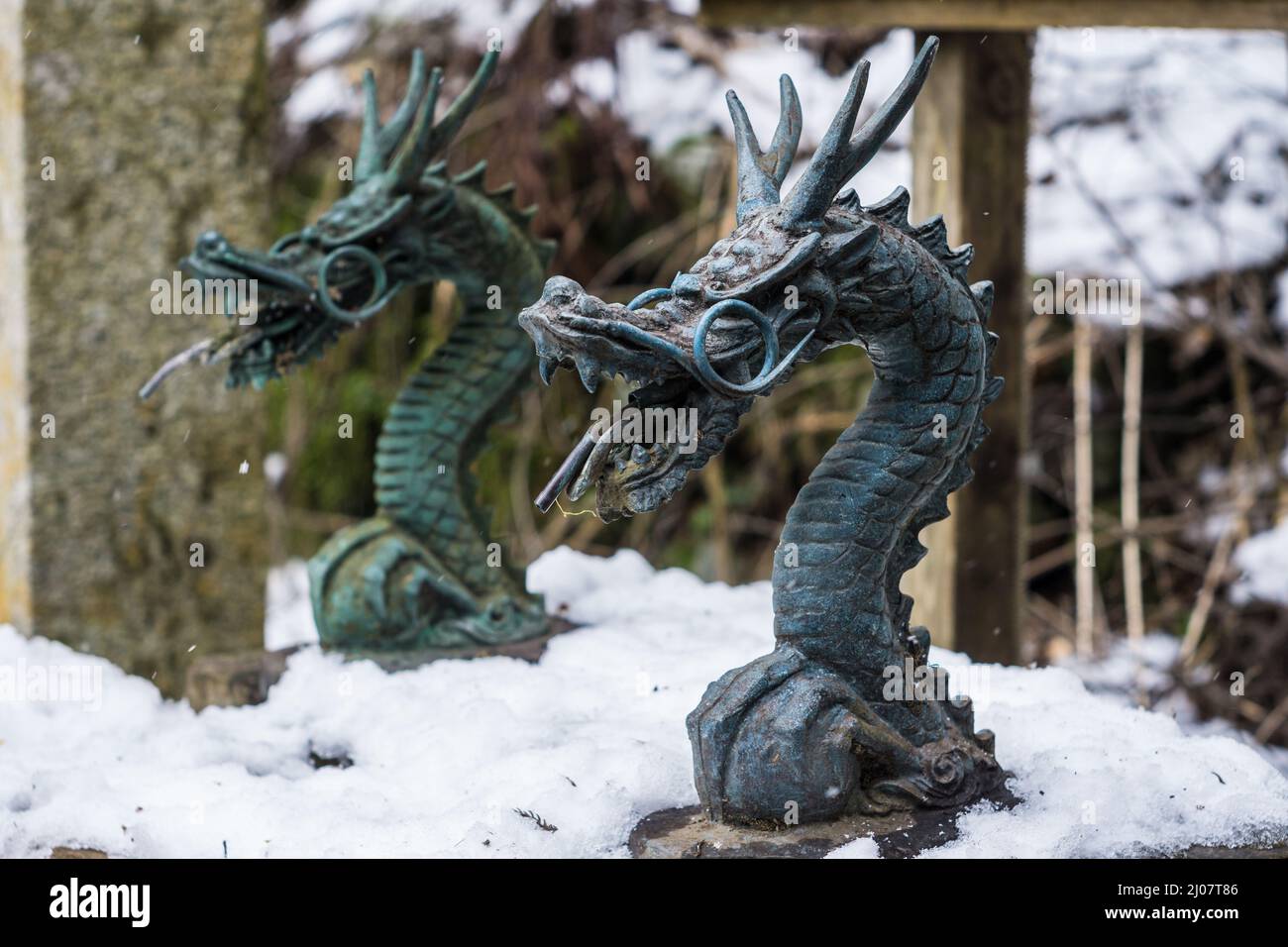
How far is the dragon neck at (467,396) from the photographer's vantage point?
2887 mm

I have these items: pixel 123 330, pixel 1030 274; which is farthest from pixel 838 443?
pixel 1030 274

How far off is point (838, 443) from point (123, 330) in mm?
2387

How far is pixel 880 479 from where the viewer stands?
1.84 meters

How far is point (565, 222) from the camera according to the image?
5.45 meters

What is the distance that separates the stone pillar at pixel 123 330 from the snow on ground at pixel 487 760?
2.31 ft

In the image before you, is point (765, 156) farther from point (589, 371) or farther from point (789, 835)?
point (789, 835)

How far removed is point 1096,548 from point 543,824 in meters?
3.51

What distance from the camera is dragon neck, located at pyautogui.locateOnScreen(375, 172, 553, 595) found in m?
2.89

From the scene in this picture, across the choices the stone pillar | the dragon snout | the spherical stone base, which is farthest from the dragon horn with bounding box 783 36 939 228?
the stone pillar

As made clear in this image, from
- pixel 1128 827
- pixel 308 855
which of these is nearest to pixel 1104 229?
pixel 1128 827

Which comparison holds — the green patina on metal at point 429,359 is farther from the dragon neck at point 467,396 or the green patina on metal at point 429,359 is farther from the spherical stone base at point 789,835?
the spherical stone base at point 789,835

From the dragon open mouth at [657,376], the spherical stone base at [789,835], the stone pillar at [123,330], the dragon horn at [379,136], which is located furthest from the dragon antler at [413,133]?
the spherical stone base at [789,835]

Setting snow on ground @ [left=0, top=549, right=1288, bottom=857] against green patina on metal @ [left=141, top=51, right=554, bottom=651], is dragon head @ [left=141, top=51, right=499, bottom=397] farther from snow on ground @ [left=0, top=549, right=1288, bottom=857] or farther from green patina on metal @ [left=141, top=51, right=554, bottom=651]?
snow on ground @ [left=0, top=549, right=1288, bottom=857]
